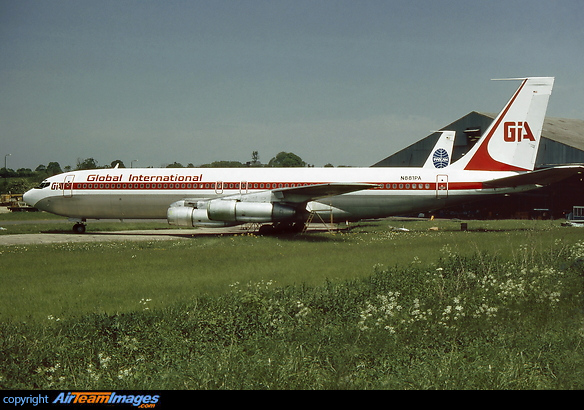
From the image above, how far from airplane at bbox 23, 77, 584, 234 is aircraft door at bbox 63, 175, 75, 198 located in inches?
2.5

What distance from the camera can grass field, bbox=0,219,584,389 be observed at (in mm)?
7023

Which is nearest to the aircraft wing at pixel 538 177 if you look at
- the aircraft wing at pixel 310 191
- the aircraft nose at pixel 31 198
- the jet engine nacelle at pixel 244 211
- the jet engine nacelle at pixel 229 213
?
Answer: the aircraft wing at pixel 310 191

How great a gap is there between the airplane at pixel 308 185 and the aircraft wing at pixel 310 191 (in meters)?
0.05

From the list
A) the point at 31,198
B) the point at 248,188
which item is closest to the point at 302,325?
the point at 248,188

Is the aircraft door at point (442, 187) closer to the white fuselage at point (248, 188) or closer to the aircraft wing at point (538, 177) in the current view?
the white fuselage at point (248, 188)

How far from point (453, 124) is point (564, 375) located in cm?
4442

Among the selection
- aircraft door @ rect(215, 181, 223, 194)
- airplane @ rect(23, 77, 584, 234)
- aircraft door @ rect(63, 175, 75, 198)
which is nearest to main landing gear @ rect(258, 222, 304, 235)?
airplane @ rect(23, 77, 584, 234)

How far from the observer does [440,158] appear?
1677 inches

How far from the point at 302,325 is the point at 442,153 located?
1450 inches

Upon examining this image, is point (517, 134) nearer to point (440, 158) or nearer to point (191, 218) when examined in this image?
point (440, 158)

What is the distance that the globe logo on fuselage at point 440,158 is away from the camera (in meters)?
42.4

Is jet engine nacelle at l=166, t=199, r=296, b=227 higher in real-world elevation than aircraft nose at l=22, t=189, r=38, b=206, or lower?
lower

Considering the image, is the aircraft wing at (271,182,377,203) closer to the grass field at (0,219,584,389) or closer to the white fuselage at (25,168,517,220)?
the white fuselage at (25,168,517,220)
